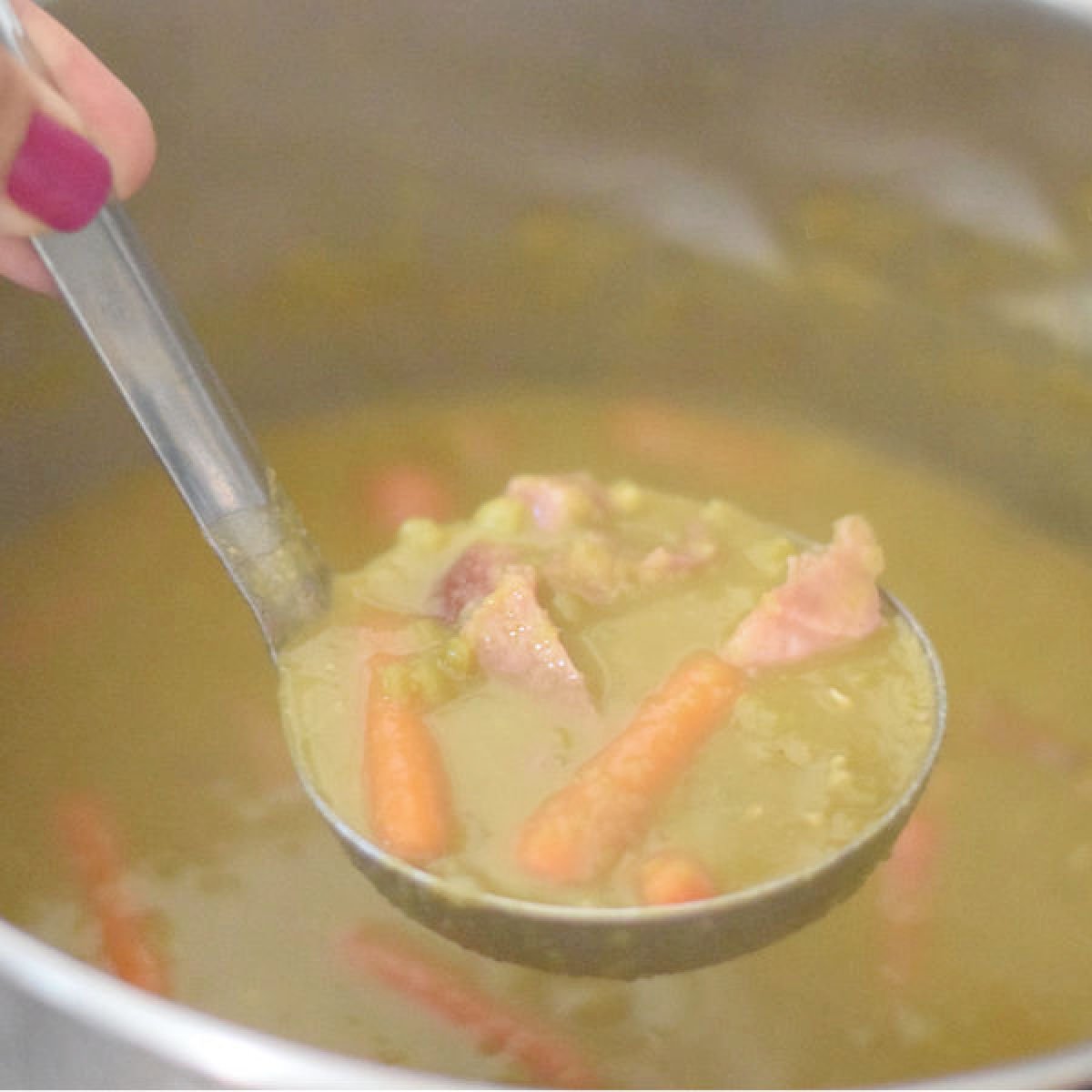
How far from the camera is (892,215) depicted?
5.34ft

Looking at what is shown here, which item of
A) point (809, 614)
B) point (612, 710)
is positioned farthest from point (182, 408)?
point (809, 614)

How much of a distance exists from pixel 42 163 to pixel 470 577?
0.45 m

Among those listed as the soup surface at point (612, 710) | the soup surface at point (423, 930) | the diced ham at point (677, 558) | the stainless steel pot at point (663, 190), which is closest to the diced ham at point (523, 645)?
the soup surface at point (612, 710)

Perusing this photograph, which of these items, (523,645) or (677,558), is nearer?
(523,645)

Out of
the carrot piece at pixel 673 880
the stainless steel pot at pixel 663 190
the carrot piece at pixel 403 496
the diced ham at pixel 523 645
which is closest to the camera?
the carrot piece at pixel 673 880

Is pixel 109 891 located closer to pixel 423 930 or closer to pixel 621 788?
pixel 423 930

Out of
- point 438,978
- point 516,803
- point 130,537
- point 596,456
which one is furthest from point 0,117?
point 596,456

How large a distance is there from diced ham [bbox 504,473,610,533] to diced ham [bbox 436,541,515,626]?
0.27 feet

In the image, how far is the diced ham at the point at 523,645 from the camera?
103 centimetres

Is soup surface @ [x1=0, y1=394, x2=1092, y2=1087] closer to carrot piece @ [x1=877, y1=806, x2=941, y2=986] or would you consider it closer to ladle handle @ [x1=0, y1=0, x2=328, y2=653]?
carrot piece @ [x1=877, y1=806, x2=941, y2=986]

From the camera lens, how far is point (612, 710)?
3.42 feet

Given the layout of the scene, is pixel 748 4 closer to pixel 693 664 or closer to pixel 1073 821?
pixel 693 664

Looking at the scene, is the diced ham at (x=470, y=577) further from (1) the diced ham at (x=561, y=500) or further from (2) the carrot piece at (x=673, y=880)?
(2) the carrot piece at (x=673, y=880)

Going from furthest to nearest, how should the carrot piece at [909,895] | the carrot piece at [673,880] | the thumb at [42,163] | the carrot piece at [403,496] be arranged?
the carrot piece at [403,496] < the carrot piece at [909,895] < the carrot piece at [673,880] < the thumb at [42,163]
